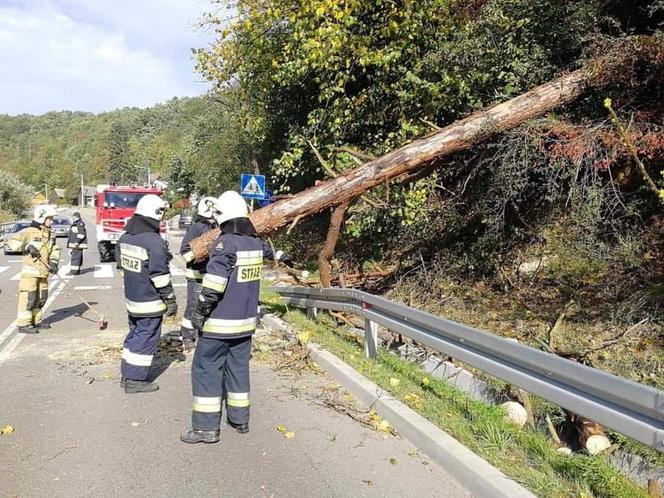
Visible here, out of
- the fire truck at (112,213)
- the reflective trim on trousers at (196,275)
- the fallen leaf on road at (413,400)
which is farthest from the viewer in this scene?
the fire truck at (112,213)

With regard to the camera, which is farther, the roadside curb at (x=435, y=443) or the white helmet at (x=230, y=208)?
the white helmet at (x=230, y=208)

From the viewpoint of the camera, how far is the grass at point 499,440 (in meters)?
3.54

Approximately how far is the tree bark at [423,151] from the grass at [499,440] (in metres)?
2.49

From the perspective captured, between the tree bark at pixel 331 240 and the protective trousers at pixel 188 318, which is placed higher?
the tree bark at pixel 331 240

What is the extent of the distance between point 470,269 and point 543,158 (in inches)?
81.1

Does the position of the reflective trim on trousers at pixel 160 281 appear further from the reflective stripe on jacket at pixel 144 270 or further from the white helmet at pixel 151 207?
the white helmet at pixel 151 207

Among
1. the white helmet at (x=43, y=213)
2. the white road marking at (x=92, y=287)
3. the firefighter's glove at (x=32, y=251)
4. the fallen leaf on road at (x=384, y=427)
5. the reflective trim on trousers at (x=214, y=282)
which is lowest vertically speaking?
the white road marking at (x=92, y=287)

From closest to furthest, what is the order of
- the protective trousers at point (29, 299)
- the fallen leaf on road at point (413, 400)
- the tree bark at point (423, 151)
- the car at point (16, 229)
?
1. the fallen leaf on road at point (413, 400)
2. the tree bark at point (423, 151)
3. the protective trousers at point (29, 299)
4. the car at point (16, 229)

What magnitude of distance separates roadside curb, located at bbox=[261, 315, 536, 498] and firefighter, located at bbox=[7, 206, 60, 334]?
4837 mm

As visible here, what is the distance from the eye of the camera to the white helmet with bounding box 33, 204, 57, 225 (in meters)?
8.85

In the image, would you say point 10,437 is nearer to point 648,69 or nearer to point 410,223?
point 410,223

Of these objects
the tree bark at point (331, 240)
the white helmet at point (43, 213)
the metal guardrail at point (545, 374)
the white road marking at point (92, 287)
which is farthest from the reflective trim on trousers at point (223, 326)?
the white road marking at point (92, 287)

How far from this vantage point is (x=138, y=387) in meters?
5.62

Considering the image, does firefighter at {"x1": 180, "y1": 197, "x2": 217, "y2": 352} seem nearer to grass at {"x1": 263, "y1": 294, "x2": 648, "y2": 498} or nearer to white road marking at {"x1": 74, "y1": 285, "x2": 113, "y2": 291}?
grass at {"x1": 263, "y1": 294, "x2": 648, "y2": 498}
